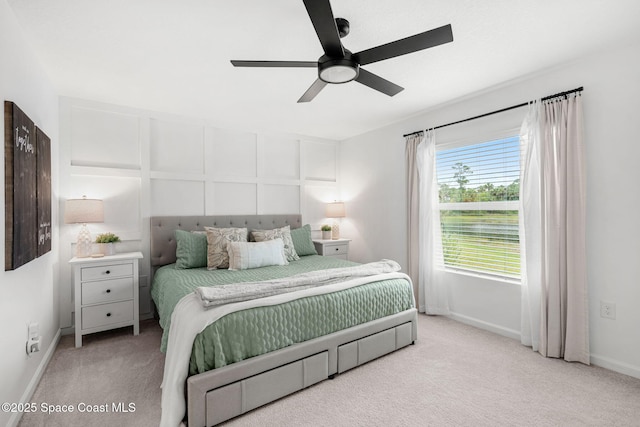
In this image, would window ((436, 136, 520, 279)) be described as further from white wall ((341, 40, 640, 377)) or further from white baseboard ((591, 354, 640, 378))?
white baseboard ((591, 354, 640, 378))

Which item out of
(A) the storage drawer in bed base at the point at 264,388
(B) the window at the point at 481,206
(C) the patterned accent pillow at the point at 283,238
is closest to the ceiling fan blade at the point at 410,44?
(B) the window at the point at 481,206

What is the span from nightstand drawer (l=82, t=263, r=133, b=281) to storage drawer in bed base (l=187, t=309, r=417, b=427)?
1831 millimetres

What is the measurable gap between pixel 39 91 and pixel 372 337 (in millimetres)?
3308

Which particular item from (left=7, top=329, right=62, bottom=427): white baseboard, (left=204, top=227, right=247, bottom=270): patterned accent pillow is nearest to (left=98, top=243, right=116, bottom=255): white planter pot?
(left=7, top=329, right=62, bottom=427): white baseboard

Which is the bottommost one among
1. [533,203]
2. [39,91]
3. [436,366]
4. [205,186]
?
[436,366]

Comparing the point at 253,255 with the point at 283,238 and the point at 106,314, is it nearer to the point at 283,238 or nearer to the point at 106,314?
the point at 283,238

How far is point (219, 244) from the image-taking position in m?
3.22

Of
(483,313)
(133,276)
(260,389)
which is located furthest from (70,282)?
(483,313)

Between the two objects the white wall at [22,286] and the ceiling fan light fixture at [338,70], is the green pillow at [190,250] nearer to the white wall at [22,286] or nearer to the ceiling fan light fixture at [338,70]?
the white wall at [22,286]

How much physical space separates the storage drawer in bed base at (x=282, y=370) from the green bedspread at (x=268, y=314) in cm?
6

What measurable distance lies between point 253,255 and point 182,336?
1.38 m

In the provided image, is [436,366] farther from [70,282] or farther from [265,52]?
[70,282]

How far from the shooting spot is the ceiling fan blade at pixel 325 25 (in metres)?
1.34

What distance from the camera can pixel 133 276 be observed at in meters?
3.02
